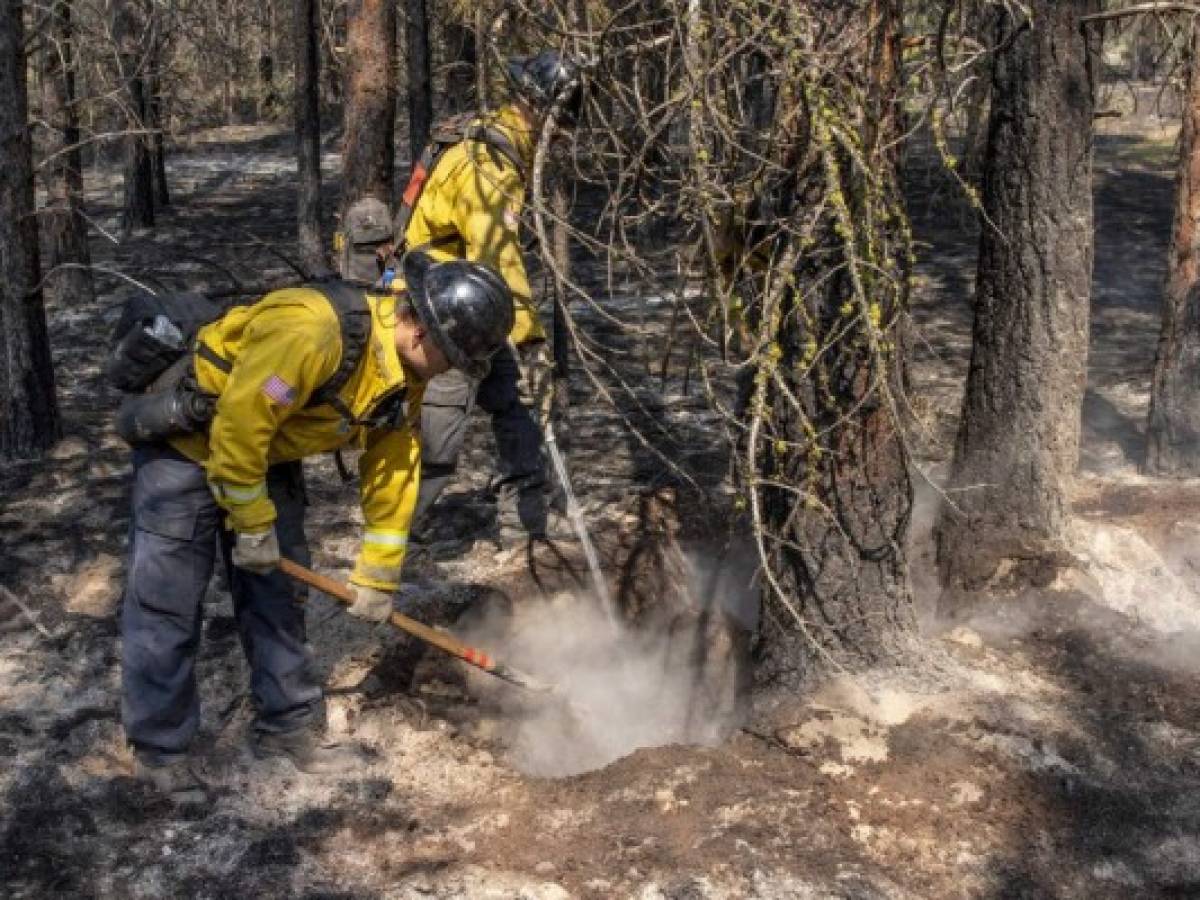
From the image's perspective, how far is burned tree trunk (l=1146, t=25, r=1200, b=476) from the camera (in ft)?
22.2

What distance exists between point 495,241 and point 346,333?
1.64 m

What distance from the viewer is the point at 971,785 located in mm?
3982

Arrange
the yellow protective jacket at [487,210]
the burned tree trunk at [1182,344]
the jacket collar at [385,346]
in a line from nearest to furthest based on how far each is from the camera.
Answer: the jacket collar at [385,346] < the yellow protective jacket at [487,210] < the burned tree trunk at [1182,344]

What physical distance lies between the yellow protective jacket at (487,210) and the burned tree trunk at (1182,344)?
11.6ft

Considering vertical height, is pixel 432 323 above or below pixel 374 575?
above

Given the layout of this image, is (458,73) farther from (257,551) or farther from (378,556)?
(257,551)

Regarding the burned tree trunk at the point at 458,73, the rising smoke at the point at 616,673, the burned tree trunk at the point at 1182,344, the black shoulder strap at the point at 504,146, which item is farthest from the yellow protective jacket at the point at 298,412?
the burned tree trunk at the point at 458,73

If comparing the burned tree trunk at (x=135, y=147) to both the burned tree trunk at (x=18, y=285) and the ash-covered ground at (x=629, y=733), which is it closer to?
the burned tree trunk at (x=18, y=285)

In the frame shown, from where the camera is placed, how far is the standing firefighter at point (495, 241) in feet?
17.2

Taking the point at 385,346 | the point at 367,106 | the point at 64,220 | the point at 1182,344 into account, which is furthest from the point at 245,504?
the point at 64,220

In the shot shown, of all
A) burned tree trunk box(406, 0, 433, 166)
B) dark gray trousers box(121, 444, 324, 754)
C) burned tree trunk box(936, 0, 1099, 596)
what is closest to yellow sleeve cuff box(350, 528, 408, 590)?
dark gray trousers box(121, 444, 324, 754)

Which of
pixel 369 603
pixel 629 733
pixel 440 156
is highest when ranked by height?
pixel 440 156

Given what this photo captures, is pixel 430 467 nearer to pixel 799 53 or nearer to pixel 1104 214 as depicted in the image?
pixel 799 53

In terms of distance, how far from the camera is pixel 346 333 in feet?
12.4
